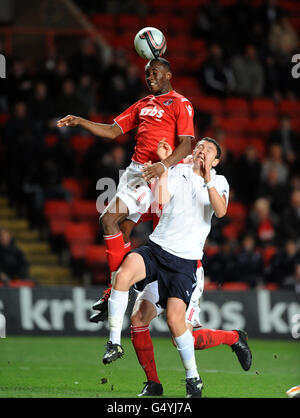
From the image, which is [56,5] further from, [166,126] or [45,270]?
[166,126]

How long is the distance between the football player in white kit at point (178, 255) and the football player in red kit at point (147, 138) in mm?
402

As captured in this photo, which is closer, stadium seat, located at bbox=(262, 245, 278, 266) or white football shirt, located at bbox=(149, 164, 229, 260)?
white football shirt, located at bbox=(149, 164, 229, 260)

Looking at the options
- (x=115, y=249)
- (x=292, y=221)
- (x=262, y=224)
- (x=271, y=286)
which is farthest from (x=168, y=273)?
(x=292, y=221)

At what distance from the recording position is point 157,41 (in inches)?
295

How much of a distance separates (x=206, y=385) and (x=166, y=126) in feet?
8.23

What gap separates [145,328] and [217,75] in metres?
10.7

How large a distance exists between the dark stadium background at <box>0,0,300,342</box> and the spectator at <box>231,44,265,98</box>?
2 centimetres

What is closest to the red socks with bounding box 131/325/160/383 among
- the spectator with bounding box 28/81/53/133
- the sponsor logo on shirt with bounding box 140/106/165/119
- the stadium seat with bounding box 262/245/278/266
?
the sponsor logo on shirt with bounding box 140/106/165/119

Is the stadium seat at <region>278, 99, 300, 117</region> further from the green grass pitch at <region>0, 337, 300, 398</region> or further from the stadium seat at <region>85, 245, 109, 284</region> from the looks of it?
the green grass pitch at <region>0, 337, 300, 398</region>

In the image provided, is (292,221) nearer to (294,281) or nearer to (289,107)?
(294,281)

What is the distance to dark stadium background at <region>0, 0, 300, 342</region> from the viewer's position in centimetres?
1376

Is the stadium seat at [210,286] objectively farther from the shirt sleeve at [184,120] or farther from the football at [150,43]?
the football at [150,43]

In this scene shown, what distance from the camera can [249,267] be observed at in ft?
44.9

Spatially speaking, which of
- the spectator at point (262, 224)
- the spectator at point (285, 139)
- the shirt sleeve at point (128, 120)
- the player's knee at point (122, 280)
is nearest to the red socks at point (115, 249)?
the player's knee at point (122, 280)
